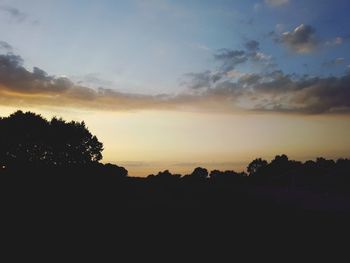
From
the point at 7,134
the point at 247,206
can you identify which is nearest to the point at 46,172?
the point at 247,206

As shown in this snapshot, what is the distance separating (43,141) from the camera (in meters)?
67.2

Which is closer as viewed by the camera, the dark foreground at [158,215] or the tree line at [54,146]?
the dark foreground at [158,215]

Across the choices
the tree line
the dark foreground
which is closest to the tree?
the tree line

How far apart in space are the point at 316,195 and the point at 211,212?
633 cm

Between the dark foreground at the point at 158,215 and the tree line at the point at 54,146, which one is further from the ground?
the tree line at the point at 54,146

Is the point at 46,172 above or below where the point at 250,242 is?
above

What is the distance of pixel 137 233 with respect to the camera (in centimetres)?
1556

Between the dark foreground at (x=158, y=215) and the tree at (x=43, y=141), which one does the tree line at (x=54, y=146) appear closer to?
the tree at (x=43, y=141)

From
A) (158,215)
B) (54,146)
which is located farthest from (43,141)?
(158,215)

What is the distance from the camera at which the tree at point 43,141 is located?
2491 inches

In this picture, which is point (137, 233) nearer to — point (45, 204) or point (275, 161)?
point (45, 204)

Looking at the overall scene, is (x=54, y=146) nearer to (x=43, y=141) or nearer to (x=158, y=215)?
(x=43, y=141)

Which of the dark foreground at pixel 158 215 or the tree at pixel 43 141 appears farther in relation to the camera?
the tree at pixel 43 141

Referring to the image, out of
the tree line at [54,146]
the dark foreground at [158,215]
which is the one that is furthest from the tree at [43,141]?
the dark foreground at [158,215]
